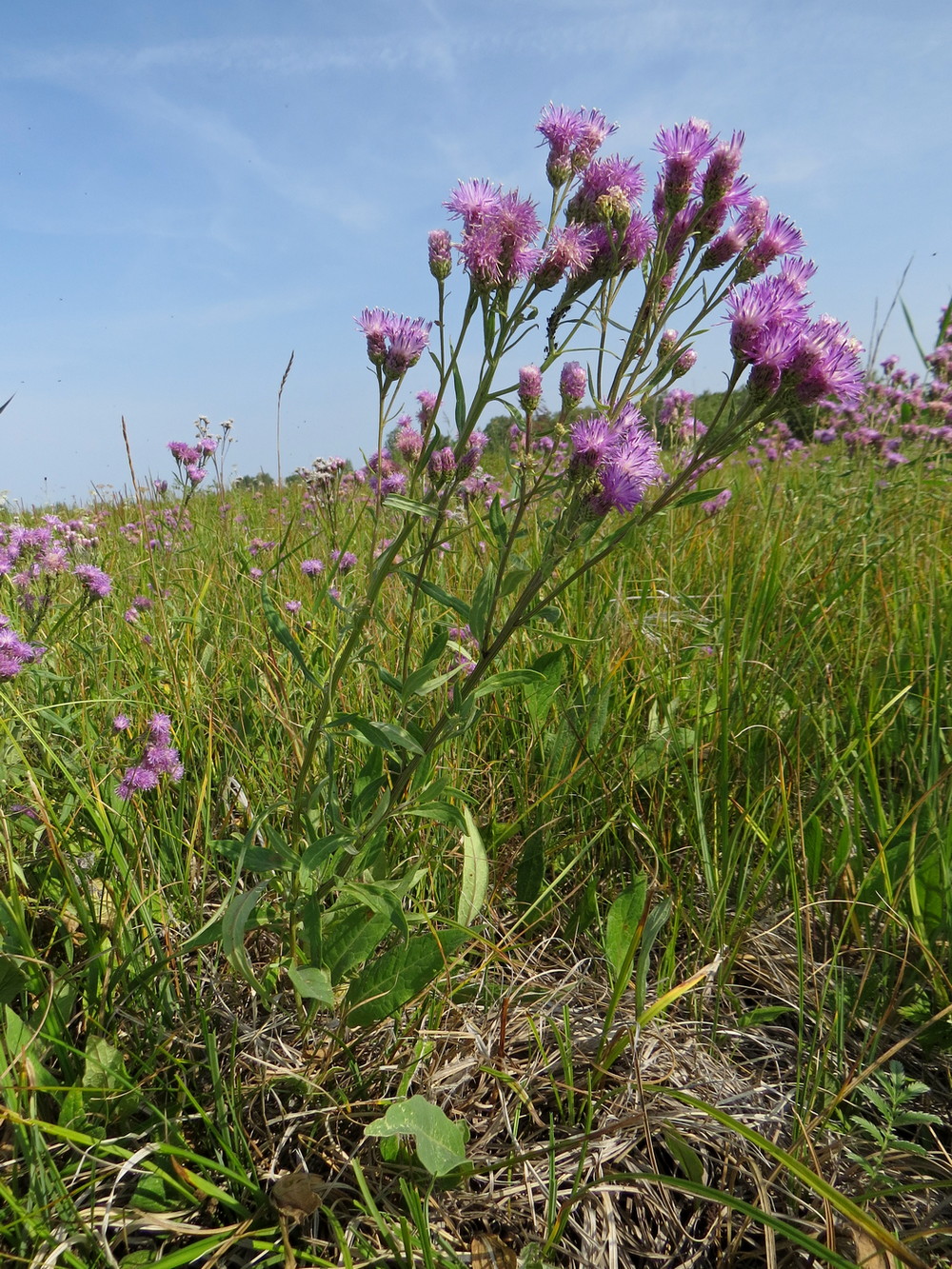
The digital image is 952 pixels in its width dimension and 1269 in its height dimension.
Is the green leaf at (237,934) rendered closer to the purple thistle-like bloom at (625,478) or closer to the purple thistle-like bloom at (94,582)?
the purple thistle-like bloom at (625,478)

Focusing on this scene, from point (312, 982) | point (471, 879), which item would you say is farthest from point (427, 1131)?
point (471, 879)

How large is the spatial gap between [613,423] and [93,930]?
4.58 feet

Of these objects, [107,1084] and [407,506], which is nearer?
[107,1084]

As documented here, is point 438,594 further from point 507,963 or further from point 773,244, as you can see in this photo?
point 773,244

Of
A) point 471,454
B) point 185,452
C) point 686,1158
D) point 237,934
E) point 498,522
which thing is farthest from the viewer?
point 185,452

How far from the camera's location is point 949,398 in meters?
5.78

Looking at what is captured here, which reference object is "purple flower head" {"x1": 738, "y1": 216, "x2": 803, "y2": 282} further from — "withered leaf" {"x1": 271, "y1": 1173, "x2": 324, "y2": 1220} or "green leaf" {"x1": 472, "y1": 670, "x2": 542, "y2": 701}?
"withered leaf" {"x1": 271, "y1": 1173, "x2": 324, "y2": 1220}

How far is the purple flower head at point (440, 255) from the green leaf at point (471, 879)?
121 cm

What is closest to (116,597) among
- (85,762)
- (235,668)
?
(235,668)

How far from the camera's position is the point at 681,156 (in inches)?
62.4

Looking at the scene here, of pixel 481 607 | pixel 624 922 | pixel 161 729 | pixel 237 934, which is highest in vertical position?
pixel 481 607

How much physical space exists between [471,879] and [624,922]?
35 centimetres

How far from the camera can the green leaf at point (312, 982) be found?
47.0 inches

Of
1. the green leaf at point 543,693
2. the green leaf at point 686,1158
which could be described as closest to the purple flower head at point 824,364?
the green leaf at point 543,693
